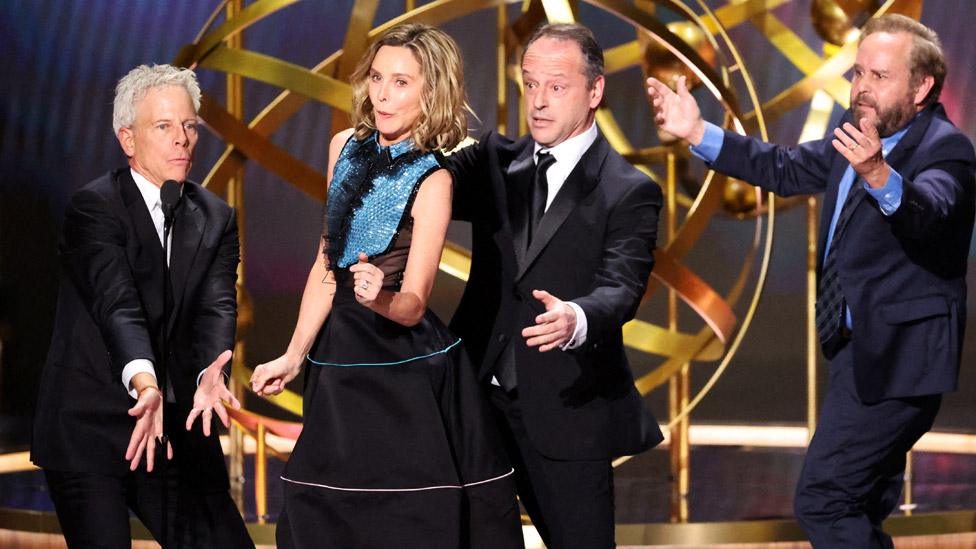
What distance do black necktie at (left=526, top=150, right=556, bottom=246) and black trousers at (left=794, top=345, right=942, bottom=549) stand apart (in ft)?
2.80

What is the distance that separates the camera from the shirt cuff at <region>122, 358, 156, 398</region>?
267cm

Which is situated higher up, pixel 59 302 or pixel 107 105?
pixel 107 105

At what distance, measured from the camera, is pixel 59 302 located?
2926 mm

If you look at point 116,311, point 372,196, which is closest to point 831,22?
point 372,196

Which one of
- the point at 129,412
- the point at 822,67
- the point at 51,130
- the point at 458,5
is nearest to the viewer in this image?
the point at 129,412

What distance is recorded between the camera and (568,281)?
105 inches

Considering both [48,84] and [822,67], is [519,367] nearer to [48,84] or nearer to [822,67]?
[822,67]

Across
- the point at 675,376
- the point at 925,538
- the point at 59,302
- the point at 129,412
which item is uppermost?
the point at 59,302

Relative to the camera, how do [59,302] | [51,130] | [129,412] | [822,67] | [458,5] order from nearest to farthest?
[129,412], [59,302], [458,5], [822,67], [51,130]

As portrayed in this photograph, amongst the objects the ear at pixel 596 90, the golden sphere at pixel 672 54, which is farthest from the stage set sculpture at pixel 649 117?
the ear at pixel 596 90

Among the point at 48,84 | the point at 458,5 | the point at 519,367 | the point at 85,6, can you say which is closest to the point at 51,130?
the point at 48,84

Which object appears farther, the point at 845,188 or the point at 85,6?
the point at 85,6

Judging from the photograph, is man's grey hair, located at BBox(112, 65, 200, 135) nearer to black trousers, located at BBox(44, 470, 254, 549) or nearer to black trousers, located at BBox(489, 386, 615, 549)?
black trousers, located at BBox(44, 470, 254, 549)

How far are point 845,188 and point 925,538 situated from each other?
1.58 m
